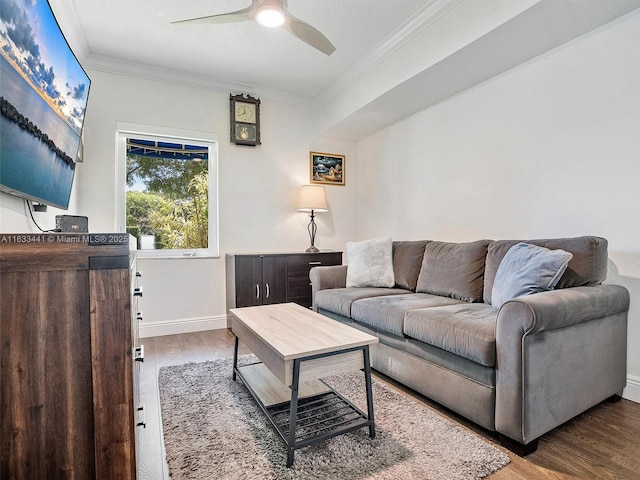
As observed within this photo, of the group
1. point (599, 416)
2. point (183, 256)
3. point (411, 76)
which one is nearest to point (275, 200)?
point (183, 256)

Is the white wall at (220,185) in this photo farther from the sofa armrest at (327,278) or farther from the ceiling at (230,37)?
the sofa armrest at (327,278)

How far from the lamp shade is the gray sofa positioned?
5.33ft

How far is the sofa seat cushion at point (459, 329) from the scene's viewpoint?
1634mm

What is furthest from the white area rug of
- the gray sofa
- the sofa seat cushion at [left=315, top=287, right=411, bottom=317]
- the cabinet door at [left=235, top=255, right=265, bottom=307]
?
the cabinet door at [left=235, top=255, right=265, bottom=307]

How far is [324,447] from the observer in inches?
62.4

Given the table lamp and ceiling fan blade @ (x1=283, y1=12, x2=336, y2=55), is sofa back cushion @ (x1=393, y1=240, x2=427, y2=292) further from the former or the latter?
ceiling fan blade @ (x1=283, y1=12, x2=336, y2=55)

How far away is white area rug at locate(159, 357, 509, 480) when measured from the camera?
4.65 ft

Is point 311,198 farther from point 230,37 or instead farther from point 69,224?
point 69,224

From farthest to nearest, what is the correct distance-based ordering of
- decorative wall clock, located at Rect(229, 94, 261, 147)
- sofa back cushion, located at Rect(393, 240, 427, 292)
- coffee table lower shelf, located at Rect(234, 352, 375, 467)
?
decorative wall clock, located at Rect(229, 94, 261, 147) < sofa back cushion, located at Rect(393, 240, 427, 292) < coffee table lower shelf, located at Rect(234, 352, 375, 467)

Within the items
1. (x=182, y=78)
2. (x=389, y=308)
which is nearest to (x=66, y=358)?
(x=389, y=308)

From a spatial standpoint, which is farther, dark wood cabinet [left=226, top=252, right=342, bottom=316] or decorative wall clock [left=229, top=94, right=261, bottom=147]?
decorative wall clock [left=229, top=94, right=261, bottom=147]

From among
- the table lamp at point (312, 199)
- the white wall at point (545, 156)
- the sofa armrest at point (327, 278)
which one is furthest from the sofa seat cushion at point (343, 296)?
the table lamp at point (312, 199)

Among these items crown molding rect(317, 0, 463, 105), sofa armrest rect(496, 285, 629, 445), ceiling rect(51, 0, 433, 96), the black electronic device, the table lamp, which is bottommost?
sofa armrest rect(496, 285, 629, 445)

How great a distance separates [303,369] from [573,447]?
1273 mm
